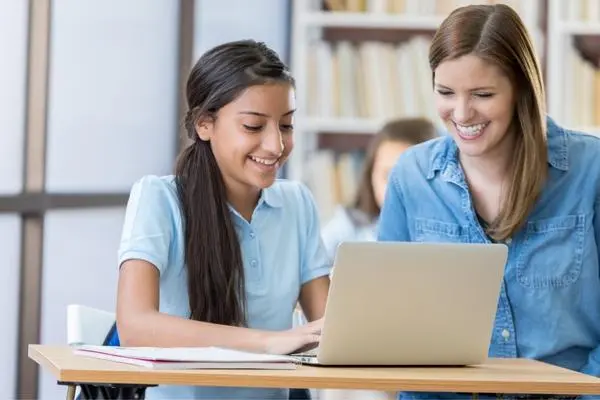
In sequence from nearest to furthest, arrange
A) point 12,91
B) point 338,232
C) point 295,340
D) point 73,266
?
point 295,340, point 12,91, point 73,266, point 338,232

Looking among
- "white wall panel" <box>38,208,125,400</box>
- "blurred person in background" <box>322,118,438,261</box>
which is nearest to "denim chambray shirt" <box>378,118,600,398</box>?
"white wall panel" <box>38,208,125,400</box>

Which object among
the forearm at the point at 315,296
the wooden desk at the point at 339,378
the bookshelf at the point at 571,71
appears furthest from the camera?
the bookshelf at the point at 571,71

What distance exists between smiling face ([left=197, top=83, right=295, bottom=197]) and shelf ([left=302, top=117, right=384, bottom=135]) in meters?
2.68

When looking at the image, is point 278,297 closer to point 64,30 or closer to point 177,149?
point 64,30

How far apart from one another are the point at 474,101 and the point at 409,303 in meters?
0.48

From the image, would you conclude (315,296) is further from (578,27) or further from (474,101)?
(578,27)

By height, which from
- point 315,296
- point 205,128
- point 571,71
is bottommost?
point 315,296

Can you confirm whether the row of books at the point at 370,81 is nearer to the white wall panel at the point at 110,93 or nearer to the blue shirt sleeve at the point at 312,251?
the white wall panel at the point at 110,93

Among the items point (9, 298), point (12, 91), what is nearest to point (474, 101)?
point (12, 91)

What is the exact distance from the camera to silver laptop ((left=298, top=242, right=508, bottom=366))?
200cm

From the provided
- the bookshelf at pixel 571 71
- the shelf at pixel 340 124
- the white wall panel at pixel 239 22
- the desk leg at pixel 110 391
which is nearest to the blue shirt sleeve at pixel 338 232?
the shelf at pixel 340 124

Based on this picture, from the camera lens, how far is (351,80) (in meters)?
5.24

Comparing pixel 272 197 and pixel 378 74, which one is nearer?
pixel 272 197

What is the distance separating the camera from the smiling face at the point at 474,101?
7.65ft
